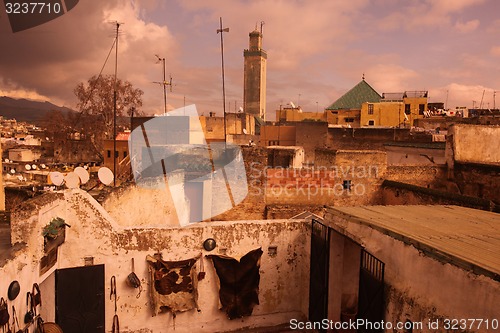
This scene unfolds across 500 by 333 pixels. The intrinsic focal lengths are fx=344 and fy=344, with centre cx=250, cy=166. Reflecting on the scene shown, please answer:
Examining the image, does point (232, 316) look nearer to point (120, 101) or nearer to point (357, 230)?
point (357, 230)

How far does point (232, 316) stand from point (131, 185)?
16.4 ft

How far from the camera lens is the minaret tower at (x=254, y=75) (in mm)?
57469

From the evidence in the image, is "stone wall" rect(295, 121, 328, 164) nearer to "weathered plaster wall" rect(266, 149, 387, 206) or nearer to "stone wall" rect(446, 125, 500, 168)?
"weathered plaster wall" rect(266, 149, 387, 206)

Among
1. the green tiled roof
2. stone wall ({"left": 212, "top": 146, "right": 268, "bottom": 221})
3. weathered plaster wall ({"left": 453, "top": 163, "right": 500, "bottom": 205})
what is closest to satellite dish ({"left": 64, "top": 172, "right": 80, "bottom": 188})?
stone wall ({"left": 212, "top": 146, "right": 268, "bottom": 221})

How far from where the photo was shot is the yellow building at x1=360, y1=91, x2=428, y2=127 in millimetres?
35406

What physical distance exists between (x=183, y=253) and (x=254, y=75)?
173ft

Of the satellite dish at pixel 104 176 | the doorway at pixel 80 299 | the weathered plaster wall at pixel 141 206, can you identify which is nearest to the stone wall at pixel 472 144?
the weathered plaster wall at pixel 141 206

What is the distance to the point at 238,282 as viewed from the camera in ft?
27.8

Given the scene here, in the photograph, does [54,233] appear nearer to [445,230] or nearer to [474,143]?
[445,230]

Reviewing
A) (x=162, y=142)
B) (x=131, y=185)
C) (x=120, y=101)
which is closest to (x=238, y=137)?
(x=162, y=142)

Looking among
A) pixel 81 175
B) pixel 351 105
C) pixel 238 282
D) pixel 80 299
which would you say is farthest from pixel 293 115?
pixel 80 299

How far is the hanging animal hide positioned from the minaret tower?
50.4 metres

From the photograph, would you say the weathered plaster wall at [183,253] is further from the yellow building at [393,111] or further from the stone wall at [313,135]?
the yellow building at [393,111]

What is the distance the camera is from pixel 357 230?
6.52m
